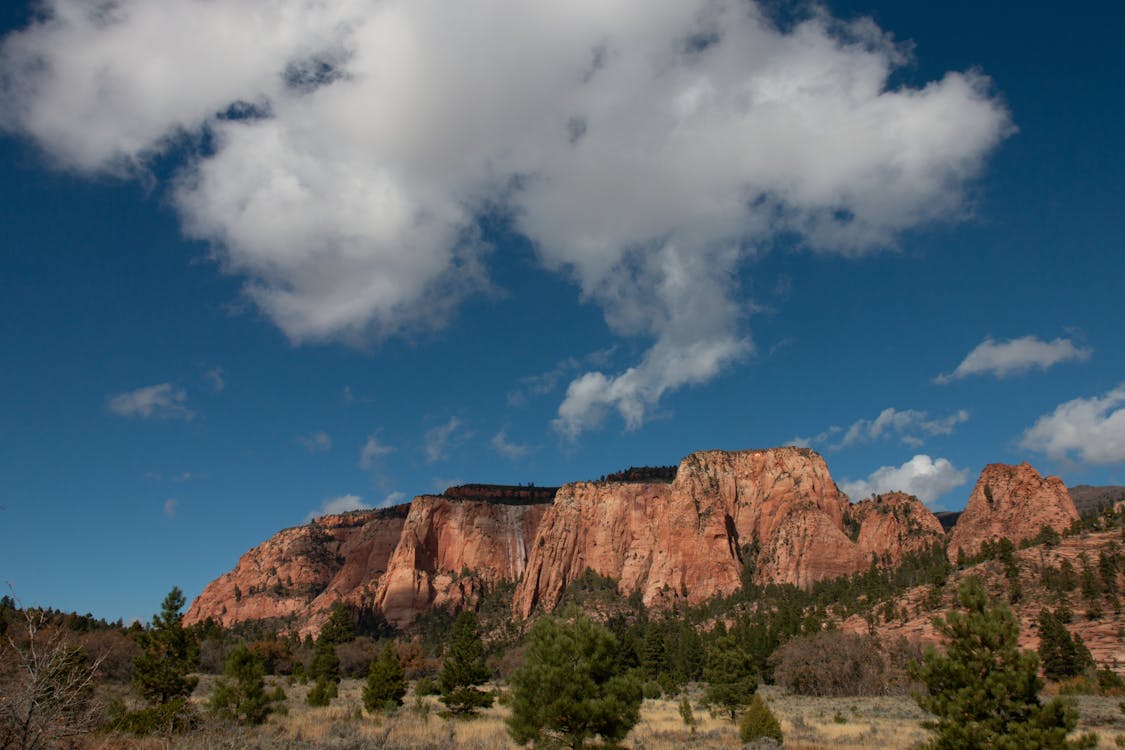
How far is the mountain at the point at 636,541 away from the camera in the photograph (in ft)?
422

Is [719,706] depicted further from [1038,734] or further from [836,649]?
[1038,734]

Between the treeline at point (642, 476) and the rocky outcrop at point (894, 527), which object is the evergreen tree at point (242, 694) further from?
the treeline at point (642, 476)

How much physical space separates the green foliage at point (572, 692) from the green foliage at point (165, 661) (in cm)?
2074

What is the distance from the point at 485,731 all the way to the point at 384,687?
30.6 feet

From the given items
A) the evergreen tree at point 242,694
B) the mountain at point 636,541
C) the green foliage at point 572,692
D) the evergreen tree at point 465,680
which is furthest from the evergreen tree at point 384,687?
the mountain at point 636,541

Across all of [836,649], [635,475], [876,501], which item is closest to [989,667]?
[836,649]

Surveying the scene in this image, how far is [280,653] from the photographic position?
84000 millimetres

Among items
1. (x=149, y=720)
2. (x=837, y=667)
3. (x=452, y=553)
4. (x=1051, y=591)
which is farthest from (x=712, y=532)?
(x=149, y=720)

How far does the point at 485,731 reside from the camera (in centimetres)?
2569

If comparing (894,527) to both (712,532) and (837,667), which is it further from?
(837,667)

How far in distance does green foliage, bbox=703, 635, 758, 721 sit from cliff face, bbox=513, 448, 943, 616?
97.1m

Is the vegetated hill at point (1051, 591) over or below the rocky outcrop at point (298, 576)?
below

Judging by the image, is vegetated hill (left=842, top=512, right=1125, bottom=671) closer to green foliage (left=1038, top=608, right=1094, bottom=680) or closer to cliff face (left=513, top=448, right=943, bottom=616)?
green foliage (left=1038, top=608, right=1094, bottom=680)

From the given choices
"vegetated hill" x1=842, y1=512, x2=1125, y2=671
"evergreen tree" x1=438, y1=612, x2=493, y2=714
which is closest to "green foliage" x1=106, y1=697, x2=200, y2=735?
"evergreen tree" x1=438, y1=612, x2=493, y2=714
